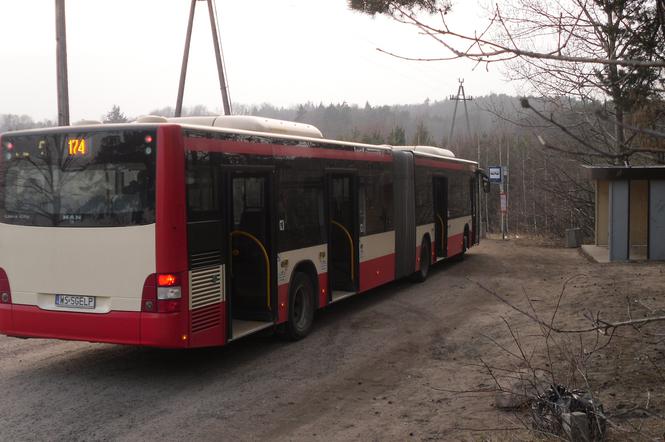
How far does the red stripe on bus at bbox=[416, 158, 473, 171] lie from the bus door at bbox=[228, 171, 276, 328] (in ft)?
23.7

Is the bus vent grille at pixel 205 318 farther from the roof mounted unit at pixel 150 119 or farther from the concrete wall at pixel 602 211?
the concrete wall at pixel 602 211

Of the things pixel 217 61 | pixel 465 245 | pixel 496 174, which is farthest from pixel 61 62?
pixel 496 174

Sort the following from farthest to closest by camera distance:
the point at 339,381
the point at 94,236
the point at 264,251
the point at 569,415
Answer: the point at 264,251 < the point at 339,381 < the point at 94,236 < the point at 569,415

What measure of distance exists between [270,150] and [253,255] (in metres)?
1.37

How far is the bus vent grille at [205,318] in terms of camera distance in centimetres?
750

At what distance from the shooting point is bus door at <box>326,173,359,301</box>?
11.8m

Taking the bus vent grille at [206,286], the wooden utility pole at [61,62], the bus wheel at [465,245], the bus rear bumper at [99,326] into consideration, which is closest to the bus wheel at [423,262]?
the bus wheel at [465,245]

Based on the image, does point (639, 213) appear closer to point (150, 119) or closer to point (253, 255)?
point (253, 255)

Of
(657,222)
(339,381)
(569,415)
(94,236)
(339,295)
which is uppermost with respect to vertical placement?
(94,236)

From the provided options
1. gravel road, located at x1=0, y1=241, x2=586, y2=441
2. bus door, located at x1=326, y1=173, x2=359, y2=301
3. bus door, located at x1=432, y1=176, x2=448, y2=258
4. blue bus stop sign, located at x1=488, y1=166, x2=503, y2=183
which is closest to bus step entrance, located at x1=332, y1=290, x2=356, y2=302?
bus door, located at x1=326, y1=173, x2=359, y2=301

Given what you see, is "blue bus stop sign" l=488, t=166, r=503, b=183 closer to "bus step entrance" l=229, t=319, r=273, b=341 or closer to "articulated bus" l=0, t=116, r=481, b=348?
"articulated bus" l=0, t=116, r=481, b=348

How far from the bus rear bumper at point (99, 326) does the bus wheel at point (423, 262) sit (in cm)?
905

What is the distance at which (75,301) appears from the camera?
299 inches

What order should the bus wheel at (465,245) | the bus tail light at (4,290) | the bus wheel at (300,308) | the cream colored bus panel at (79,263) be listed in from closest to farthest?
the cream colored bus panel at (79,263) → the bus tail light at (4,290) → the bus wheel at (300,308) → the bus wheel at (465,245)
